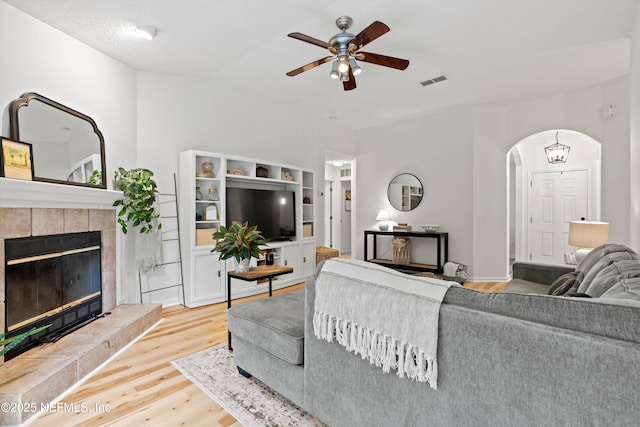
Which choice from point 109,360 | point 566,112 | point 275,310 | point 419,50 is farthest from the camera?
point 566,112

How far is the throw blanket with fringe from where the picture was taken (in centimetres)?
123

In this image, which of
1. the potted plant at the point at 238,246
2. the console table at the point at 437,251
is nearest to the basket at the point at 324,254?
the console table at the point at 437,251

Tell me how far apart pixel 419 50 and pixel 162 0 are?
2442 mm

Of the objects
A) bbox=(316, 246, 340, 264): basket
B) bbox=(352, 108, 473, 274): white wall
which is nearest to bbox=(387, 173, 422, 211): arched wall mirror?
bbox=(352, 108, 473, 274): white wall

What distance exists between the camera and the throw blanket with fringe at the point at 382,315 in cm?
123

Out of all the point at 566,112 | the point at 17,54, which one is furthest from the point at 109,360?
the point at 566,112

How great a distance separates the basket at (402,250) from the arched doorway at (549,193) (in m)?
1.77

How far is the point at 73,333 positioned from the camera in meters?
2.58

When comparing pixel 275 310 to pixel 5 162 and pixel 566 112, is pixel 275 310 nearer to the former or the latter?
pixel 5 162

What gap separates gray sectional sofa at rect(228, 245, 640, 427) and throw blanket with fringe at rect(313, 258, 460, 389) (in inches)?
1.4

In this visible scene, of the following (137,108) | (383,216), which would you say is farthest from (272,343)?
(383,216)

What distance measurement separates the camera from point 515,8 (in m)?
2.67

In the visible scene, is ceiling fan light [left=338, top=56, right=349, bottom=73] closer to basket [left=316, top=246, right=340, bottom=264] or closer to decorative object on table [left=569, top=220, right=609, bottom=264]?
decorative object on table [left=569, top=220, right=609, bottom=264]

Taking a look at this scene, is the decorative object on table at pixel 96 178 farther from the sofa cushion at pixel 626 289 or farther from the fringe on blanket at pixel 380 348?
the sofa cushion at pixel 626 289
